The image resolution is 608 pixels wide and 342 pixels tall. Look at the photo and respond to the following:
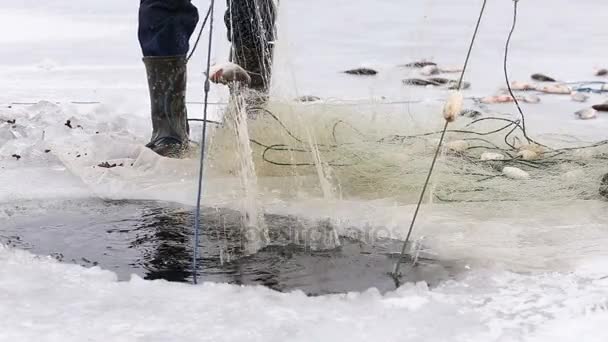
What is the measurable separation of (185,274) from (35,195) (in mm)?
1015

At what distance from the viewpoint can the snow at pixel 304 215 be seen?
1683 millimetres

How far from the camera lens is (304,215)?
261cm

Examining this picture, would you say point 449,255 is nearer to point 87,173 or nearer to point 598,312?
point 598,312

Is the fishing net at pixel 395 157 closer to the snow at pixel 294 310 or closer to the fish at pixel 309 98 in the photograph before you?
the fish at pixel 309 98

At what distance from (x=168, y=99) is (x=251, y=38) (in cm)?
50

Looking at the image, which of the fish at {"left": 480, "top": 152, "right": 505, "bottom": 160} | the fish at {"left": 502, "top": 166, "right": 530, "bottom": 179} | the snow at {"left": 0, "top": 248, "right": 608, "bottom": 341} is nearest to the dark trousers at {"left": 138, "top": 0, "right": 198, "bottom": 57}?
the fish at {"left": 480, "top": 152, "right": 505, "bottom": 160}

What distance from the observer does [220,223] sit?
2.56m

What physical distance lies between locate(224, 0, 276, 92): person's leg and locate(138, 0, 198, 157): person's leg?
0.94ft

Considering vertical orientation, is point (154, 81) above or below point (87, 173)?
above

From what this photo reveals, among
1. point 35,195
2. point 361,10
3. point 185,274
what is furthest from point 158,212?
point 361,10

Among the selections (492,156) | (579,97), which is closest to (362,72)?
(579,97)

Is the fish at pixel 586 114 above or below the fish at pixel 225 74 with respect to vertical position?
below

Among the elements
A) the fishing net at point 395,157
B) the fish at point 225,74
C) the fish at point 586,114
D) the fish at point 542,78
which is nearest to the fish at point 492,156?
the fishing net at point 395,157

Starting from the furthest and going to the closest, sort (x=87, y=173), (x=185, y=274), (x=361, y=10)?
(x=361, y=10) → (x=87, y=173) → (x=185, y=274)
